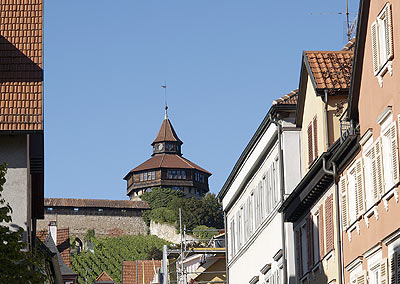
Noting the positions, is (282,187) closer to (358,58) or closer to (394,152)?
(358,58)

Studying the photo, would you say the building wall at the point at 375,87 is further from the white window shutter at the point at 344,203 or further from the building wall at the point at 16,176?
the building wall at the point at 16,176

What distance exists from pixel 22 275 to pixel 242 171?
21.7m

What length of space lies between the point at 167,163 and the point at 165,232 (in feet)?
80.4

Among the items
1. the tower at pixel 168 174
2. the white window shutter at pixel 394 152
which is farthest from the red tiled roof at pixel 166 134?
the white window shutter at pixel 394 152

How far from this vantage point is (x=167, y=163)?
589 feet

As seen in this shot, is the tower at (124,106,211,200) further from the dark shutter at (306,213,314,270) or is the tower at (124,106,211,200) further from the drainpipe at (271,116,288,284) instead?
the dark shutter at (306,213,314,270)

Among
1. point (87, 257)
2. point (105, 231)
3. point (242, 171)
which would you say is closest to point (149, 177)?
point (105, 231)

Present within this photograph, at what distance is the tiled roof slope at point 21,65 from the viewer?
2138 cm

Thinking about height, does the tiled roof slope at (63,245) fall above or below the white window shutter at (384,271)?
above

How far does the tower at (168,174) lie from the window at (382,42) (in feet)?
510

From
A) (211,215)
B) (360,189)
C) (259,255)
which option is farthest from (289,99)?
(211,215)

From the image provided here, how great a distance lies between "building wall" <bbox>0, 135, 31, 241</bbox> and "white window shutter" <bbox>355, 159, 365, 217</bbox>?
5.71 meters

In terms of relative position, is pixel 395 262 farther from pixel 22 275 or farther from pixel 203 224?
pixel 203 224

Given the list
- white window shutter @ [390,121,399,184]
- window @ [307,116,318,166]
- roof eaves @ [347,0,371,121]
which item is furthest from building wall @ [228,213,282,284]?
white window shutter @ [390,121,399,184]
